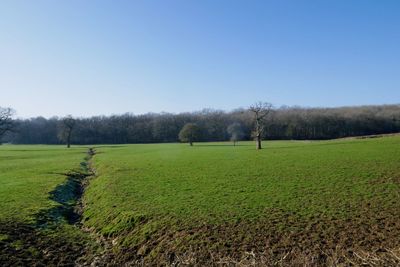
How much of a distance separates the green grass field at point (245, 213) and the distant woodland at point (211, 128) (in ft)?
387

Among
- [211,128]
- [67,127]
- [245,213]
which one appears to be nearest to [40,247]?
[245,213]

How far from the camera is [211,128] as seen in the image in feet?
564

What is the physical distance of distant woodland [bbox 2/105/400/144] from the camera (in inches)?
6422

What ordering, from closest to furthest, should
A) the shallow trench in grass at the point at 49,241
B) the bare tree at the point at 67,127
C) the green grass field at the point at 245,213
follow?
1. the green grass field at the point at 245,213
2. the shallow trench in grass at the point at 49,241
3. the bare tree at the point at 67,127

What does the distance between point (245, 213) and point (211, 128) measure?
152 meters

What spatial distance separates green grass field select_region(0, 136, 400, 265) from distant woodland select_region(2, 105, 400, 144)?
118m

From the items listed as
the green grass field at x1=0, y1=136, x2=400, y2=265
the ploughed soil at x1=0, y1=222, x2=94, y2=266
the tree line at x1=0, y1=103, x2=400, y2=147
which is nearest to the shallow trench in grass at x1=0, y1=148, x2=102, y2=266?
the ploughed soil at x1=0, y1=222, x2=94, y2=266

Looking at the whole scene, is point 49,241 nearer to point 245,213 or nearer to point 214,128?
point 245,213

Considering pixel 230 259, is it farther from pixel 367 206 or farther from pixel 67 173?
pixel 67 173

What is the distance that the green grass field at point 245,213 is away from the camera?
1558 centimetres

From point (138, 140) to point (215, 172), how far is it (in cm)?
14378

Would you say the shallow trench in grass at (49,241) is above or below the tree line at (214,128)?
below

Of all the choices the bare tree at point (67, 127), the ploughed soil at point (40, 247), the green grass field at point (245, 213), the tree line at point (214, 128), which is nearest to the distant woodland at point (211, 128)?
the tree line at point (214, 128)

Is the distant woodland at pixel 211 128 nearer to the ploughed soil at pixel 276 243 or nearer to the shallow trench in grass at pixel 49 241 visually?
the shallow trench in grass at pixel 49 241
